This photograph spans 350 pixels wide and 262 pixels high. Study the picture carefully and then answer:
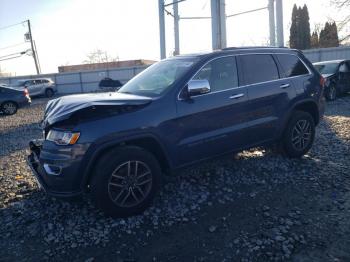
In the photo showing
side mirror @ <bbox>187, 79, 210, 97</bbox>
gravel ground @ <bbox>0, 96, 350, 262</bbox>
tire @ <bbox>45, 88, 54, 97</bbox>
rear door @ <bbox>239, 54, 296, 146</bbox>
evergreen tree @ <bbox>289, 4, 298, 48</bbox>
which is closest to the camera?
gravel ground @ <bbox>0, 96, 350, 262</bbox>

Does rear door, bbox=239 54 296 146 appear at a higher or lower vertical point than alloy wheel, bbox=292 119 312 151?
higher

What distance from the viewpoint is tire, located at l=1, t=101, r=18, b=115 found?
622 inches

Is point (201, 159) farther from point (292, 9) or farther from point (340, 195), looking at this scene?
point (292, 9)

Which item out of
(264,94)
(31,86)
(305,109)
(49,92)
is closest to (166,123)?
(264,94)

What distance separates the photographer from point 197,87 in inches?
164

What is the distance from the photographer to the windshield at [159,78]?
4.41 metres

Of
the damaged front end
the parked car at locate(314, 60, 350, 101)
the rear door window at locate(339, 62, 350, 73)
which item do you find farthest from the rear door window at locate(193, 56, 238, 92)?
the rear door window at locate(339, 62, 350, 73)

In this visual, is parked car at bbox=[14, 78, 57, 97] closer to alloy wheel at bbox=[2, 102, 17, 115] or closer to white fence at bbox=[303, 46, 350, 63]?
alloy wheel at bbox=[2, 102, 17, 115]

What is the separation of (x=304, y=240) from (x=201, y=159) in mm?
1592

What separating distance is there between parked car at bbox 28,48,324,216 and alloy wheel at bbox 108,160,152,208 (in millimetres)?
12

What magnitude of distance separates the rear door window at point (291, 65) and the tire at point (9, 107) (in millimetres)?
14067

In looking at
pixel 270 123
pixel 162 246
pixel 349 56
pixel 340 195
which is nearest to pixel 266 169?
pixel 270 123

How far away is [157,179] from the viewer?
4.09m

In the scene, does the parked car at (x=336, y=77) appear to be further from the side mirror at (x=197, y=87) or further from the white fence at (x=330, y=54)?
the side mirror at (x=197, y=87)
